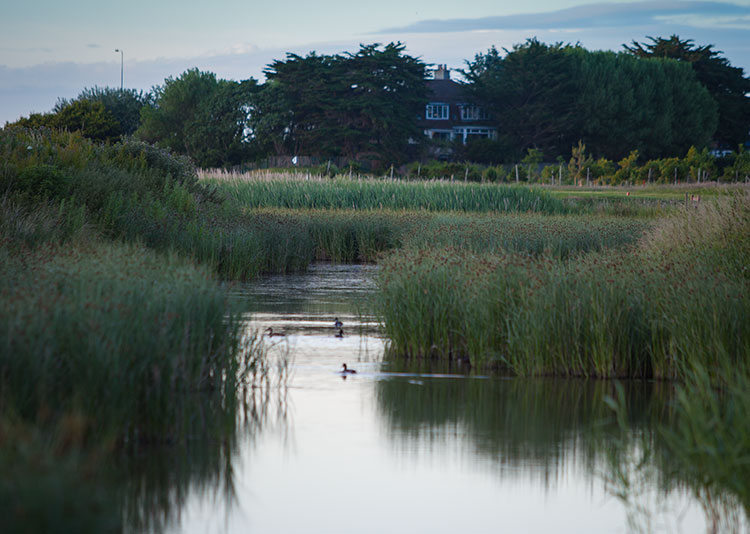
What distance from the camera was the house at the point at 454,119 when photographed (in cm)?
7862

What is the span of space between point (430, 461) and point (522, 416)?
1.59 m

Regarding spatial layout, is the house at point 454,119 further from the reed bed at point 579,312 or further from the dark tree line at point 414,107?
the reed bed at point 579,312

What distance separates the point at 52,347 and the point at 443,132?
7459 cm

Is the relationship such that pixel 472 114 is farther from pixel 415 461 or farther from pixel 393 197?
pixel 415 461

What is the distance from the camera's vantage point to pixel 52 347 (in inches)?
256

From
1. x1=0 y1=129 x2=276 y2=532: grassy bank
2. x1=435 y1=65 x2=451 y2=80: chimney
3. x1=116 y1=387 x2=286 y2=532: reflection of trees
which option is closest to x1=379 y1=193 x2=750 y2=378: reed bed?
x1=0 y1=129 x2=276 y2=532: grassy bank

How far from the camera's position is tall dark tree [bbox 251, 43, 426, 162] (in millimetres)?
64688

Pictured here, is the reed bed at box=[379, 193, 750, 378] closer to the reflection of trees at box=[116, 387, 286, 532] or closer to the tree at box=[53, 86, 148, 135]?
the reflection of trees at box=[116, 387, 286, 532]

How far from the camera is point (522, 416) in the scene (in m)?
9.16

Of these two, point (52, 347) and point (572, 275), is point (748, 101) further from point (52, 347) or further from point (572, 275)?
point (52, 347)

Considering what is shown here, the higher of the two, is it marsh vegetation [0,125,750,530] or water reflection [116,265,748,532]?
marsh vegetation [0,125,750,530]

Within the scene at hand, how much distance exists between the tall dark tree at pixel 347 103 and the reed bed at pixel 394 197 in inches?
1244

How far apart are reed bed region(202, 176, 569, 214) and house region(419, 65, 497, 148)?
147 ft

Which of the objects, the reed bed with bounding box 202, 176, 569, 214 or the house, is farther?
the house
